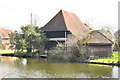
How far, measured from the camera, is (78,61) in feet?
109

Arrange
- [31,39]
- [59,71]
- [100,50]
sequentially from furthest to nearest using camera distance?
1. [31,39]
2. [100,50]
3. [59,71]

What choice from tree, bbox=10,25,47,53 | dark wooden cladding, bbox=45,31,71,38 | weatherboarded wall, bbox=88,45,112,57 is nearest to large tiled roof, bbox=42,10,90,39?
dark wooden cladding, bbox=45,31,71,38

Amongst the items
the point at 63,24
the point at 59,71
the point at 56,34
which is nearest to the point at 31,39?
the point at 56,34

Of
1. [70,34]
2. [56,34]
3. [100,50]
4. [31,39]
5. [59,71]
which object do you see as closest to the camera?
[59,71]

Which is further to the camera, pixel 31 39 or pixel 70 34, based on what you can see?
pixel 31 39

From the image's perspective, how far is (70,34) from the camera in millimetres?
41125

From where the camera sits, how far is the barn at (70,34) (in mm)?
36344

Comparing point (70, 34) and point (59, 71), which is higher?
point (70, 34)

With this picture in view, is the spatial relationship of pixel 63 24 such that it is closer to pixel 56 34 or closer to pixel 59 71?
pixel 56 34

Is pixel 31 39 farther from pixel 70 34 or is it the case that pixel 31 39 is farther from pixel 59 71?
pixel 59 71

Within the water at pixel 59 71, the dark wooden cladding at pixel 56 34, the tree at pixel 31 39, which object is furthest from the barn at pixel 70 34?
the water at pixel 59 71

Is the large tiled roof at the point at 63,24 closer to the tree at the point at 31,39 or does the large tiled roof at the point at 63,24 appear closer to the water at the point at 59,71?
the tree at the point at 31,39

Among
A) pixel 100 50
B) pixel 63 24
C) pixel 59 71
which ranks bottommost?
pixel 59 71

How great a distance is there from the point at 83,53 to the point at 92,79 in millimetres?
13734
